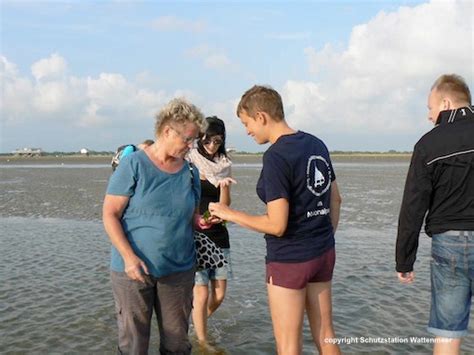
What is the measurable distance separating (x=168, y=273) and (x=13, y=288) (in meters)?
4.66

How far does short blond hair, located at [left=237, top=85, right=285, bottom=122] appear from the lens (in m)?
3.45

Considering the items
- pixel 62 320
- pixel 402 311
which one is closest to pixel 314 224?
pixel 402 311

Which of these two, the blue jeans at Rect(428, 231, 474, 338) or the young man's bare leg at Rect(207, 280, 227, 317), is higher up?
the blue jeans at Rect(428, 231, 474, 338)

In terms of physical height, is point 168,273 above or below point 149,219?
below

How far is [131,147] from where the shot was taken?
4480 millimetres

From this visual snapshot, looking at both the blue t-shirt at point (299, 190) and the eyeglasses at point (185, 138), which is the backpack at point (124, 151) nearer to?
the eyeglasses at point (185, 138)

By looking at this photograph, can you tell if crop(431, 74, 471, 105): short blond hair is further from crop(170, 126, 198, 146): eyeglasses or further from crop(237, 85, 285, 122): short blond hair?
crop(170, 126, 198, 146): eyeglasses

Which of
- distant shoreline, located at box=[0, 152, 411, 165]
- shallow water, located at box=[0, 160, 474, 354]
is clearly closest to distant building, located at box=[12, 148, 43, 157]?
distant shoreline, located at box=[0, 152, 411, 165]

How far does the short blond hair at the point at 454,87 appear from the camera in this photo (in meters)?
3.57

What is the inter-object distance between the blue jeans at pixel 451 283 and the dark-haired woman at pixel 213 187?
2.03 meters

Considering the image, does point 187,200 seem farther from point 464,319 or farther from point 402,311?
point 402,311

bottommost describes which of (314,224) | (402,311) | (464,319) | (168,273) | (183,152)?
(402,311)

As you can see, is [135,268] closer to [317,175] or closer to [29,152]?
[317,175]

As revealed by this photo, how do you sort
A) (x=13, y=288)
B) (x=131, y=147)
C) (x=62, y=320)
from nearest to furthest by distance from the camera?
1. (x=131, y=147)
2. (x=62, y=320)
3. (x=13, y=288)
